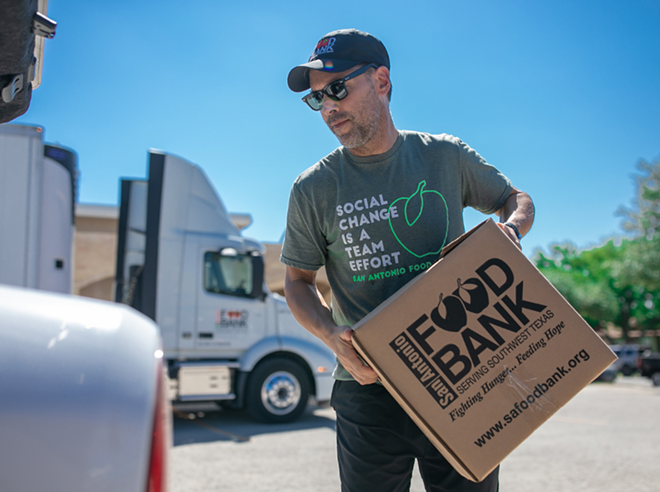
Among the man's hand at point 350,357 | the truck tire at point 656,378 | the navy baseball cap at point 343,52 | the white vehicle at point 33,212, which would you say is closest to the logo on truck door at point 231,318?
the white vehicle at point 33,212

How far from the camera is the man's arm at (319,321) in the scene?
1.53 metres

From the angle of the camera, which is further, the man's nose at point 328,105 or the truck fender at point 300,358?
the truck fender at point 300,358

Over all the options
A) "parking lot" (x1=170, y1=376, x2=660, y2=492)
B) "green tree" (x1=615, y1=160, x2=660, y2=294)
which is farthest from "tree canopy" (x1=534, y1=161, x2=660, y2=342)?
"parking lot" (x1=170, y1=376, x2=660, y2=492)

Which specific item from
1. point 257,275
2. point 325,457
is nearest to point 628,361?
point 257,275

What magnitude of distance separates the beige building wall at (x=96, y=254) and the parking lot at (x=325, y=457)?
30.7 feet

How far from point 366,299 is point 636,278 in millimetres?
24764

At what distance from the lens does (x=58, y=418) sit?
3.04 feet

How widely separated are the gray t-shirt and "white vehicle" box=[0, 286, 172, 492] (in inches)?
33.7

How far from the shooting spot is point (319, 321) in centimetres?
175

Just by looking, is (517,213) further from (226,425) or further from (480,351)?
(226,425)

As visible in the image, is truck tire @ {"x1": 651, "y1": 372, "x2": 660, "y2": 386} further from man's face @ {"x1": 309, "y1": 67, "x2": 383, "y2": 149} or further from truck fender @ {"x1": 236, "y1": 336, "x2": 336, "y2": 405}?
man's face @ {"x1": 309, "y1": 67, "x2": 383, "y2": 149}

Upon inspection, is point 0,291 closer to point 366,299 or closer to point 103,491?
point 103,491

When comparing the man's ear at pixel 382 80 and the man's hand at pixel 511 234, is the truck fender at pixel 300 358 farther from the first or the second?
the man's hand at pixel 511 234

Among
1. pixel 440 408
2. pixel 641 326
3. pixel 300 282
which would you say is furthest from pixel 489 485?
pixel 641 326
